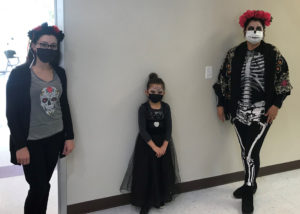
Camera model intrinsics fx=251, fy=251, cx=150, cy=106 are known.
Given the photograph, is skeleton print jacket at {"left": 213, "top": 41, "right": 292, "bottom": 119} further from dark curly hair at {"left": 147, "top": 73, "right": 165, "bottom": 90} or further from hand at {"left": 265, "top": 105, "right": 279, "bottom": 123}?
dark curly hair at {"left": 147, "top": 73, "right": 165, "bottom": 90}

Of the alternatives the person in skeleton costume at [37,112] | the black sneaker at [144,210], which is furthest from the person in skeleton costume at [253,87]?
the person in skeleton costume at [37,112]

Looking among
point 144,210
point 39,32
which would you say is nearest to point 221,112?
point 144,210

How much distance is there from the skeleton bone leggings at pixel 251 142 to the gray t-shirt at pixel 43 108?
147cm

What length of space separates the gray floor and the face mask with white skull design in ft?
4.57

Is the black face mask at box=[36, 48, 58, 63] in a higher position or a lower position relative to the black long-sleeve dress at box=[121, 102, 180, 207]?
higher

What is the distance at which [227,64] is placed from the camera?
7.16 ft

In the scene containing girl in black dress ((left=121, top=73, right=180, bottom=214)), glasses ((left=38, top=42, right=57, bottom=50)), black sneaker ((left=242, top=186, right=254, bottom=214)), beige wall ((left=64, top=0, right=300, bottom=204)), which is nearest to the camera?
glasses ((left=38, top=42, right=57, bottom=50))

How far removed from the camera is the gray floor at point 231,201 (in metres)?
2.09

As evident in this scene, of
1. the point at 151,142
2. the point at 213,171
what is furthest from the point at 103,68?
the point at 213,171

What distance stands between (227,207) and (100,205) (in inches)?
42.5

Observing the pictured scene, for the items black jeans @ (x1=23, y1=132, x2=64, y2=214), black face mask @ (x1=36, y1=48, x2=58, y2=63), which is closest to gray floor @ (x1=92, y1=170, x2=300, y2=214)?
black jeans @ (x1=23, y1=132, x2=64, y2=214)

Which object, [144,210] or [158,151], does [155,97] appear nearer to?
[158,151]

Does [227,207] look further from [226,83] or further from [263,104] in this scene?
[226,83]

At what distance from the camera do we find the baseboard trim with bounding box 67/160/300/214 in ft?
6.58
